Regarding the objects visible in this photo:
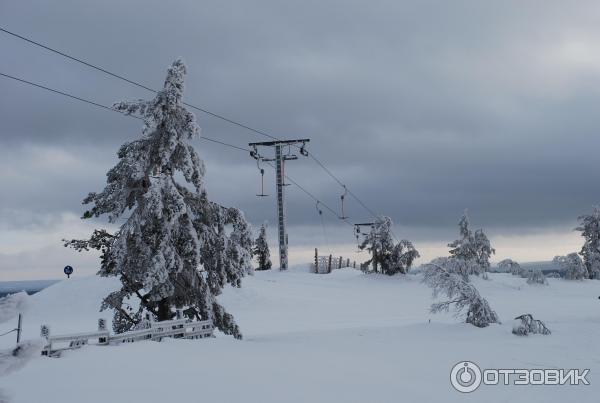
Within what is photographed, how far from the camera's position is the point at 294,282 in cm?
4453

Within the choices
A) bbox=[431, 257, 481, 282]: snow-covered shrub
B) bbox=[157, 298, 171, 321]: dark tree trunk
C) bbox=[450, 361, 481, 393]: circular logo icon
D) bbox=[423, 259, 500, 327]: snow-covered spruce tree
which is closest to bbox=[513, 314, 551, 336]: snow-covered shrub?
bbox=[423, 259, 500, 327]: snow-covered spruce tree

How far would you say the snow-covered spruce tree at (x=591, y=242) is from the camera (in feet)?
184

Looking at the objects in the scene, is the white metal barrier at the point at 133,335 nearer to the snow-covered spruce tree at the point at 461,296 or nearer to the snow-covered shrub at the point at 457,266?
the snow-covered spruce tree at the point at 461,296

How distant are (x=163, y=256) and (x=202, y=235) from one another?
2.19 m

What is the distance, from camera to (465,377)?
13.0m

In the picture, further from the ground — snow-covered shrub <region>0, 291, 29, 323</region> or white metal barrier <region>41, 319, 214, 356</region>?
snow-covered shrub <region>0, 291, 29, 323</region>

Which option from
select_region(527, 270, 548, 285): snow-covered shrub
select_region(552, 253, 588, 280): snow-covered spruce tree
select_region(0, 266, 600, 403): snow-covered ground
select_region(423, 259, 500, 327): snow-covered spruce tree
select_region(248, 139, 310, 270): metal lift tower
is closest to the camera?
select_region(0, 266, 600, 403): snow-covered ground

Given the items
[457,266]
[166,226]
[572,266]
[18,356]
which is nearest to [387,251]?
[457,266]

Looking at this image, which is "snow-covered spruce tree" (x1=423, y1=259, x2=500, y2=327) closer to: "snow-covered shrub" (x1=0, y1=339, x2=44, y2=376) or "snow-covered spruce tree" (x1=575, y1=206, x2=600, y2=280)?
"snow-covered shrub" (x1=0, y1=339, x2=44, y2=376)

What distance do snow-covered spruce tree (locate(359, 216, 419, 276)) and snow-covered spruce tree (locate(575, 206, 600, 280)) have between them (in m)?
20.4

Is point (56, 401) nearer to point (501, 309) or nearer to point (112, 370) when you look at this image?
point (112, 370)

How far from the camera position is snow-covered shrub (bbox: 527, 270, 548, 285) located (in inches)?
1972

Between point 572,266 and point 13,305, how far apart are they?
57736 mm

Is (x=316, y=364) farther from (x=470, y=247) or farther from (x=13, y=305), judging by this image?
(x=470, y=247)
